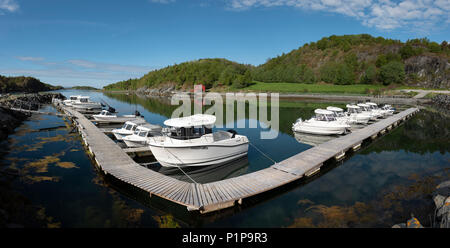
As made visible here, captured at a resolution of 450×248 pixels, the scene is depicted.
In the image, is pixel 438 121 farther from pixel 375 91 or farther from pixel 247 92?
pixel 247 92

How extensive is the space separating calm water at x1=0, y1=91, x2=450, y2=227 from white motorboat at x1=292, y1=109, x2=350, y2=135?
601 centimetres

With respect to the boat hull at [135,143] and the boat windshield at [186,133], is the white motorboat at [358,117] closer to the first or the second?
the boat windshield at [186,133]

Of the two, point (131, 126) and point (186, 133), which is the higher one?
point (186, 133)

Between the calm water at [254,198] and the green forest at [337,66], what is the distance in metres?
94.6

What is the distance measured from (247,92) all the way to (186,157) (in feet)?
316

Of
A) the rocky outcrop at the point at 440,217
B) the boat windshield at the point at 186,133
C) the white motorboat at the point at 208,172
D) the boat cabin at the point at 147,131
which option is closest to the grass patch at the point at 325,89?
the boat cabin at the point at 147,131

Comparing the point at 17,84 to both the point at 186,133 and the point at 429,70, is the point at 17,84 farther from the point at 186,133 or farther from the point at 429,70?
the point at 429,70

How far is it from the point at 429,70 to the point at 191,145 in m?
122

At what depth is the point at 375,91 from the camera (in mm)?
86562

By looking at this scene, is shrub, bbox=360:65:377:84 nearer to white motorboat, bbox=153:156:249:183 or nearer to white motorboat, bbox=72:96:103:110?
white motorboat, bbox=72:96:103:110

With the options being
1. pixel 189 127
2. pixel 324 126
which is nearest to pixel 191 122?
pixel 189 127

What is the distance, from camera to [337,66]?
4663 inches

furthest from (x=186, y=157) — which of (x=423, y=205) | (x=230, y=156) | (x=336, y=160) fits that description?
(x=423, y=205)

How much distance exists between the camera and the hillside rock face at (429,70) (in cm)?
9038
